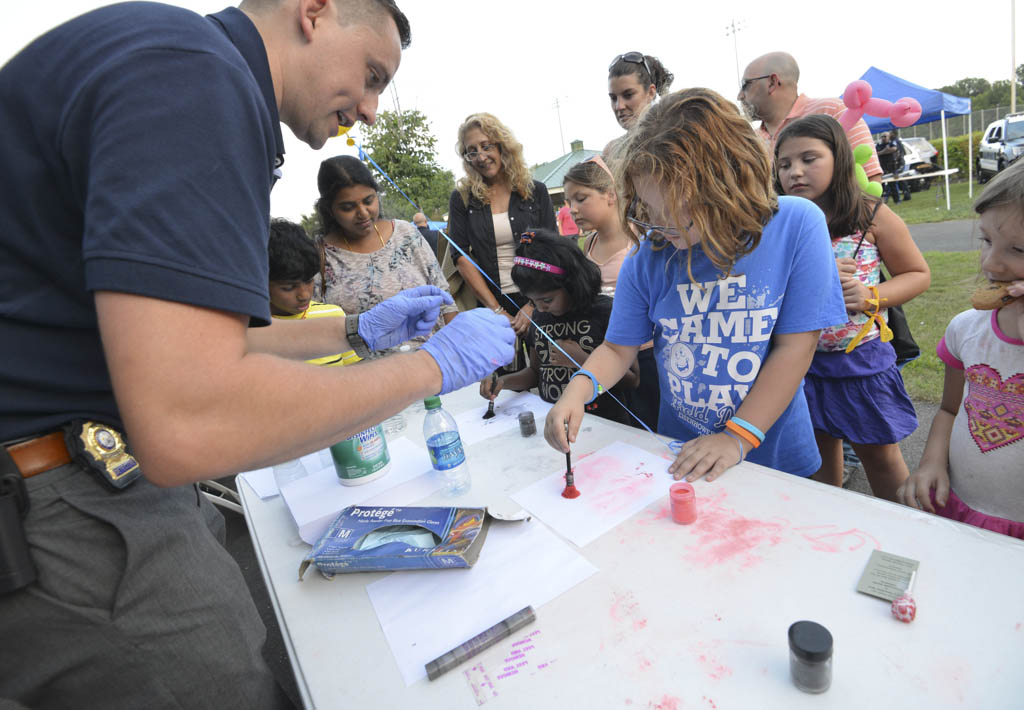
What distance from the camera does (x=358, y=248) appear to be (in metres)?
2.75

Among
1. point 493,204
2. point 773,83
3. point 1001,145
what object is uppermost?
point 773,83

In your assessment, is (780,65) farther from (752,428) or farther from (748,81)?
(752,428)

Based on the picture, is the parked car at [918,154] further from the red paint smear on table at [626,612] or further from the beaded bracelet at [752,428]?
the red paint smear on table at [626,612]

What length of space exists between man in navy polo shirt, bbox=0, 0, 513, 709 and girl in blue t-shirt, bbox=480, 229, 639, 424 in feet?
4.09

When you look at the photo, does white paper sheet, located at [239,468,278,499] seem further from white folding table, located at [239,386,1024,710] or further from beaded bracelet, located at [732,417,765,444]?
beaded bracelet, located at [732,417,765,444]

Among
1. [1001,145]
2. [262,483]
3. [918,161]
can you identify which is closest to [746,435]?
[262,483]

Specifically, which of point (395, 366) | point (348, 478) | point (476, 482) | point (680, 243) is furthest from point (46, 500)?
point (680, 243)

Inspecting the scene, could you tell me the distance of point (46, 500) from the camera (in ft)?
2.54

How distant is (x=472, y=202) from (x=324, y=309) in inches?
52.5

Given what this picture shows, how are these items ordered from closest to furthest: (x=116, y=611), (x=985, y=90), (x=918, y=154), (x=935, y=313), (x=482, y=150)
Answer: (x=116, y=611), (x=482, y=150), (x=935, y=313), (x=918, y=154), (x=985, y=90)

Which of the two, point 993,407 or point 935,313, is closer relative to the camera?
point 993,407

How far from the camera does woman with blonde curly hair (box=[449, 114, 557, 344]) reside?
124 inches

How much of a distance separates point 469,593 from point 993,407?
4.74 feet

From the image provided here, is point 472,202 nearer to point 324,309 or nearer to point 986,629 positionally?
point 324,309
